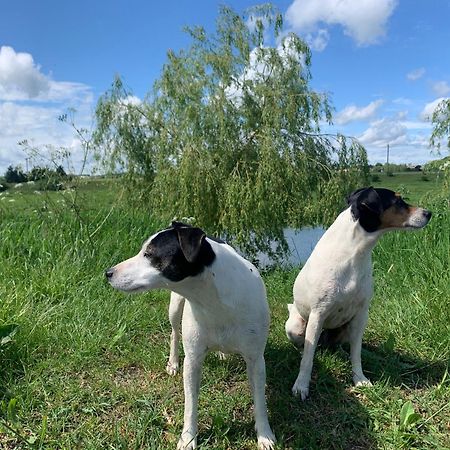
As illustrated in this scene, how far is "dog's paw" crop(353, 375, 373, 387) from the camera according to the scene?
3.28 meters

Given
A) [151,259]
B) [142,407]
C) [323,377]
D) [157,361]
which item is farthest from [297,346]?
[151,259]

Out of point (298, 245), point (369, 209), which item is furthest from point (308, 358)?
point (298, 245)

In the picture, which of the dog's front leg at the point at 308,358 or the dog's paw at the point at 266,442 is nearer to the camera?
the dog's paw at the point at 266,442

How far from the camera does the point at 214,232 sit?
8117 mm

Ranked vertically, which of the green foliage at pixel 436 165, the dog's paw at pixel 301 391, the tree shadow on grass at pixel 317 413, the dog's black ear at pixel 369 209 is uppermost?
the green foliage at pixel 436 165

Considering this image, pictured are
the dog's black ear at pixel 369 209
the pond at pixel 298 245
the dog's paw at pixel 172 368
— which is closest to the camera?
the dog's black ear at pixel 369 209

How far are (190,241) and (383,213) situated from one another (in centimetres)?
139

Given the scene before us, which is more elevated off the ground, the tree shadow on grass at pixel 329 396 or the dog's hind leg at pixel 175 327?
the dog's hind leg at pixel 175 327

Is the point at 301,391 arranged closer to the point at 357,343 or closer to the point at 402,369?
the point at 357,343

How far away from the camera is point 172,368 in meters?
3.46

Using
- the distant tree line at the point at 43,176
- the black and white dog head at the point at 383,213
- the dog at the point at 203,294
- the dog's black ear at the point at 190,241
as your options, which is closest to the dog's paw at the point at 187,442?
the dog at the point at 203,294

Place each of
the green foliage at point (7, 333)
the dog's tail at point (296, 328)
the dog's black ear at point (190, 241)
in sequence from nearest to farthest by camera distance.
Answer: the dog's black ear at point (190, 241)
the green foliage at point (7, 333)
the dog's tail at point (296, 328)

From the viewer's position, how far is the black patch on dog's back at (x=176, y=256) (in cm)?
237

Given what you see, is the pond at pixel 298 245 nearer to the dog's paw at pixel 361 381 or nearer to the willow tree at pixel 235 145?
the willow tree at pixel 235 145
